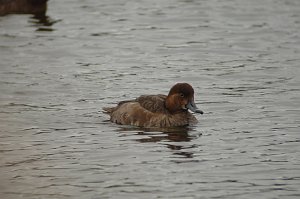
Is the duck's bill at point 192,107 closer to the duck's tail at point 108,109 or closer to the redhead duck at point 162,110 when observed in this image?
the redhead duck at point 162,110

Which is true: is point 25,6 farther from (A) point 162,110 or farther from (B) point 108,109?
(A) point 162,110

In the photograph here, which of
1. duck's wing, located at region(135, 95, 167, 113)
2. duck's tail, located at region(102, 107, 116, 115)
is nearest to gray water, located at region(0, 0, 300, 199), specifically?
duck's tail, located at region(102, 107, 116, 115)

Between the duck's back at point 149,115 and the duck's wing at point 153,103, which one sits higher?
the duck's wing at point 153,103

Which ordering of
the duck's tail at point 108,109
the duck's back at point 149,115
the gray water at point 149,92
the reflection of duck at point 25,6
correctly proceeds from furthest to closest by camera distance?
the reflection of duck at point 25,6
the duck's tail at point 108,109
the duck's back at point 149,115
the gray water at point 149,92

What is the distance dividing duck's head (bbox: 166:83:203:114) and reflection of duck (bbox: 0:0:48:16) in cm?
1075

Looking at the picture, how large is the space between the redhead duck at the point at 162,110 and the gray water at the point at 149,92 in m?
0.20

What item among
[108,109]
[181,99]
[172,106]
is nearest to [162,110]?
[172,106]

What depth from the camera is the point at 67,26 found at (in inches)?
870

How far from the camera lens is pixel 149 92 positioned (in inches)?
634

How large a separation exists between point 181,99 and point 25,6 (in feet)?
36.3

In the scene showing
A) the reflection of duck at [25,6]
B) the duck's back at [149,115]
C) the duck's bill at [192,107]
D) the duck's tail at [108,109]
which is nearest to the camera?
the duck's bill at [192,107]

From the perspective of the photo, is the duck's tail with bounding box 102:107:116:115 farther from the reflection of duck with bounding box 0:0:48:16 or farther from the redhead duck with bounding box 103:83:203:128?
the reflection of duck with bounding box 0:0:48:16

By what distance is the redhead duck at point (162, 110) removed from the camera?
13844mm

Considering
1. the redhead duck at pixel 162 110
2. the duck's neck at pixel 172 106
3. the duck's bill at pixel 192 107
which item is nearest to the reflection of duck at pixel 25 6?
the redhead duck at pixel 162 110
